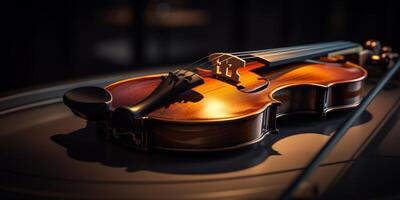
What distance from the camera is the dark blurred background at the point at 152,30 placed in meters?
1.51

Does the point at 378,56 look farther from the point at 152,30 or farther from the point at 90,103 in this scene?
the point at 90,103

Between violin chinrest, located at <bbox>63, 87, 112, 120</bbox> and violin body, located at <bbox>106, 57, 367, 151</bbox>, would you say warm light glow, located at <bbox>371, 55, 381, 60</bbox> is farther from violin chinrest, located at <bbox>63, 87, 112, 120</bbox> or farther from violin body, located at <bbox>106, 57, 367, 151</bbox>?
violin chinrest, located at <bbox>63, 87, 112, 120</bbox>

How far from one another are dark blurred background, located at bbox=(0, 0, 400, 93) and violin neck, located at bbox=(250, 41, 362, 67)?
0.58 metres

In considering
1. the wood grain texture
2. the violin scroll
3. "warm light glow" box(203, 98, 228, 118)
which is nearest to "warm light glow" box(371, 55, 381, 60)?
the violin scroll

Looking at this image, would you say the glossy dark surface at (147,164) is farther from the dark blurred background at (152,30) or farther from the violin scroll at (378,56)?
the violin scroll at (378,56)

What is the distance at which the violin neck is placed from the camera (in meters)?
1.34

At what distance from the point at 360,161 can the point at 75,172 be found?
0.59m

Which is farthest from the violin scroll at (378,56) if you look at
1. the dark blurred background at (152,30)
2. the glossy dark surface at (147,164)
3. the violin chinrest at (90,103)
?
the violin chinrest at (90,103)

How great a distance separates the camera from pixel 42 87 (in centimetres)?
153

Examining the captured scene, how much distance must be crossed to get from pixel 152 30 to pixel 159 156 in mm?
904

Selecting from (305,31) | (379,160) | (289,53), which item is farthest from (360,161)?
(305,31)

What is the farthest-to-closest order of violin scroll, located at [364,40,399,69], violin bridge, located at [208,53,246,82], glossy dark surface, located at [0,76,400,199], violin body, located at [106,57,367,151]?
violin scroll, located at [364,40,399,69] → violin bridge, located at [208,53,246,82] → violin body, located at [106,57,367,151] → glossy dark surface, located at [0,76,400,199]

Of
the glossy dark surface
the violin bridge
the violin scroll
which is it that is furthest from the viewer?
the violin scroll

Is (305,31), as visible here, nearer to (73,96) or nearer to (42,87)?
(42,87)
